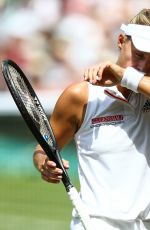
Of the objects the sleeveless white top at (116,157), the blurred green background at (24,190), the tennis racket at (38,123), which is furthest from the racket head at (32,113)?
the blurred green background at (24,190)

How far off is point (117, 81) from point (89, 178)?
44 cm

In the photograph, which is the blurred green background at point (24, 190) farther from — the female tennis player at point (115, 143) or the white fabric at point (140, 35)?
the white fabric at point (140, 35)

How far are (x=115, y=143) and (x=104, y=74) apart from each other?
0.99 ft

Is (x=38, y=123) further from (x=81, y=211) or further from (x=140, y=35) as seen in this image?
(x=140, y=35)

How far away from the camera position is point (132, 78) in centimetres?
320

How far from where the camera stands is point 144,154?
3.33 metres

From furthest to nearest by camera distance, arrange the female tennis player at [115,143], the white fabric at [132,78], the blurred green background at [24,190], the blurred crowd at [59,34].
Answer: the blurred crowd at [59,34]
the blurred green background at [24,190]
the female tennis player at [115,143]
the white fabric at [132,78]

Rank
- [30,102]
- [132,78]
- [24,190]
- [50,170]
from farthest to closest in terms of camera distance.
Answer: [24,190] → [30,102] → [50,170] → [132,78]

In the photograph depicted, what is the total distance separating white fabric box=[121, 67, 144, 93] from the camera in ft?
10.5

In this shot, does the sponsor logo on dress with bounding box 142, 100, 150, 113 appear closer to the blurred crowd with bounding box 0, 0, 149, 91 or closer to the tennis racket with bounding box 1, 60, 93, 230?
the tennis racket with bounding box 1, 60, 93, 230

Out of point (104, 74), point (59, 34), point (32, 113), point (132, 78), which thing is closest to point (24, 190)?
point (59, 34)

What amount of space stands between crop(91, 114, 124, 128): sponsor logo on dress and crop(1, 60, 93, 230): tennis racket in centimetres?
21

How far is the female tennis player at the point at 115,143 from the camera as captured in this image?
10.8 feet

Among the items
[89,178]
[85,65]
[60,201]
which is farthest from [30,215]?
[89,178]
